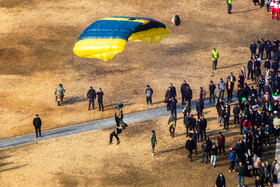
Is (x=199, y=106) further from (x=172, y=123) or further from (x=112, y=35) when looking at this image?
(x=112, y=35)

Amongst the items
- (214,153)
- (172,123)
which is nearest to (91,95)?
(172,123)

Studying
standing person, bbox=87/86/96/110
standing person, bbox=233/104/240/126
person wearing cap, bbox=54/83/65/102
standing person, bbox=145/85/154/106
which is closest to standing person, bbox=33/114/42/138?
person wearing cap, bbox=54/83/65/102

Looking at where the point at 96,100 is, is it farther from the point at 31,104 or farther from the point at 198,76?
the point at 198,76

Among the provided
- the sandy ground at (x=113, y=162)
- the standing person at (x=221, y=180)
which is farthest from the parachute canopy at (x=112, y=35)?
the standing person at (x=221, y=180)

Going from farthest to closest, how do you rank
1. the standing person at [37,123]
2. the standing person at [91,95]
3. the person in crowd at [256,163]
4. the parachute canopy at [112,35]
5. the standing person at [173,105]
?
1. the standing person at [91,95]
2. the standing person at [173,105]
3. the standing person at [37,123]
4. the person in crowd at [256,163]
5. the parachute canopy at [112,35]

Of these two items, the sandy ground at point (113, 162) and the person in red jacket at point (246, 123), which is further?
the person in red jacket at point (246, 123)

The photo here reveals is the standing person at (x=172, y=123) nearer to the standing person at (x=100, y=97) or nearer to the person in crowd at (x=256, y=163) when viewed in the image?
the person in crowd at (x=256, y=163)
